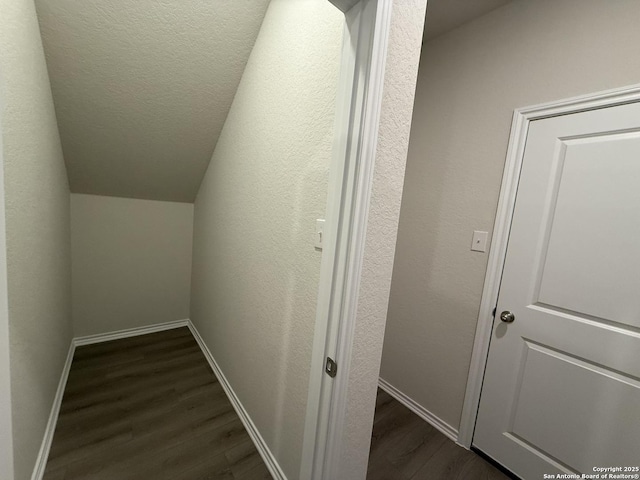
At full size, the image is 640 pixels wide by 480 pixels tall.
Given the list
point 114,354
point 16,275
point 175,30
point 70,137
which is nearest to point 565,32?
point 175,30

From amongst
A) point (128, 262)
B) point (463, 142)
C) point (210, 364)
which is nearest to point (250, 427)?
point (210, 364)

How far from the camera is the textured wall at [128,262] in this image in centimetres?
226

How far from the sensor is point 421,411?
1.78 meters

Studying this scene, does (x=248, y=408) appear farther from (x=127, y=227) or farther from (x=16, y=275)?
(x=127, y=227)

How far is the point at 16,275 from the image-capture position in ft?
3.19

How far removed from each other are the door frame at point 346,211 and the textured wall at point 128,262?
239 cm

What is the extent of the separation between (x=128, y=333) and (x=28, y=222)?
1.83m

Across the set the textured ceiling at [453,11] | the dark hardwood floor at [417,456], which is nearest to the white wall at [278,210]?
the dark hardwood floor at [417,456]

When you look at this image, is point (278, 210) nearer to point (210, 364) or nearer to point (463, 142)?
point (463, 142)

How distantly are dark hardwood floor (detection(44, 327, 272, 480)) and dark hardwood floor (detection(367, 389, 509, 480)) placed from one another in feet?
2.13

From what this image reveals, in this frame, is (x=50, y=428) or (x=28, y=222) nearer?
(x=28, y=222)

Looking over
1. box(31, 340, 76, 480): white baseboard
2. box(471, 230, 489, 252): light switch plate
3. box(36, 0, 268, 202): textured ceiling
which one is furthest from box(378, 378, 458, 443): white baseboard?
box(36, 0, 268, 202): textured ceiling

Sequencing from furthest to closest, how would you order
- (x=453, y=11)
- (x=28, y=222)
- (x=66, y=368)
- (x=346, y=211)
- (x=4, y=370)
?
1. (x=66, y=368)
2. (x=453, y=11)
3. (x=28, y=222)
4. (x=4, y=370)
5. (x=346, y=211)

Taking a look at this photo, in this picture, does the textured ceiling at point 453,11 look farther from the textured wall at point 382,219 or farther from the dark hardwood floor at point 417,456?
the dark hardwood floor at point 417,456
